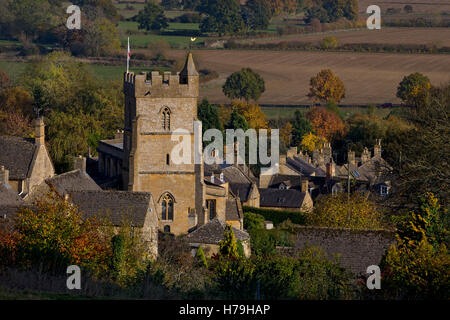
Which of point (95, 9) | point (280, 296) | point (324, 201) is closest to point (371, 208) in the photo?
point (324, 201)

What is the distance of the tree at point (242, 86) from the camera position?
138 meters

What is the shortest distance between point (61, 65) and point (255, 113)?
21372 millimetres

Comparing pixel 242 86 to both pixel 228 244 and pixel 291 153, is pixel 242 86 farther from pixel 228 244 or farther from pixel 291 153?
pixel 228 244

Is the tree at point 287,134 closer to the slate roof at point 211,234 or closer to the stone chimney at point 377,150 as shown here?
the stone chimney at point 377,150

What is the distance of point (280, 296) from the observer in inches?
1308

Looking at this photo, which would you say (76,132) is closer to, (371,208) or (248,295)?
(371,208)

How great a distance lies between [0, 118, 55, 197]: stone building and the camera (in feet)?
194

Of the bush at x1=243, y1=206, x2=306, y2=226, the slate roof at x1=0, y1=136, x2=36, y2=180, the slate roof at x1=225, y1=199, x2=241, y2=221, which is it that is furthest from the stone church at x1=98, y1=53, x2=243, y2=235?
the bush at x1=243, y1=206, x2=306, y2=226

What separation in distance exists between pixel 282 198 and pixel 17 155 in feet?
78.6

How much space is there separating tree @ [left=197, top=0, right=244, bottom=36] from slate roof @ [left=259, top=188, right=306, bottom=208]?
84.5m

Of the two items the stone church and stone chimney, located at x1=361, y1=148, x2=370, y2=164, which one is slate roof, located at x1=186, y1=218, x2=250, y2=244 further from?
stone chimney, located at x1=361, y1=148, x2=370, y2=164

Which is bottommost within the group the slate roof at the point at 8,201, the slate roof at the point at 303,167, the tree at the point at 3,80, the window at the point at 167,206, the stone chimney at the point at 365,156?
the slate roof at the point at 303,167

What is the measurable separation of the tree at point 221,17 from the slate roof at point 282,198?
84.5 m

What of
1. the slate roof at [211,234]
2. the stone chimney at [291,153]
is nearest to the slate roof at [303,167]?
the stone chimney at [291,153]
